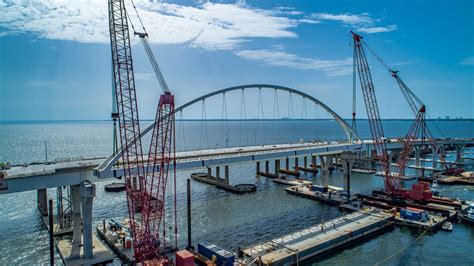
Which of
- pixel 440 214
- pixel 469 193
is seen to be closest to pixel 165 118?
pixel 440 214

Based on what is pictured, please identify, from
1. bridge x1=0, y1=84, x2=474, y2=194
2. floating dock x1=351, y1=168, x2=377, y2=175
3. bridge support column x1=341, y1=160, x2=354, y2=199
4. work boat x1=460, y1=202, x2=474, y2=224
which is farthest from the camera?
floating dock x1=351, y1=168, x2=377, y2=175

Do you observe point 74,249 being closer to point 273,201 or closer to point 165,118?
point 165,118

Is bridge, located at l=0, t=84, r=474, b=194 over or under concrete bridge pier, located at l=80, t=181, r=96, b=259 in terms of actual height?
over

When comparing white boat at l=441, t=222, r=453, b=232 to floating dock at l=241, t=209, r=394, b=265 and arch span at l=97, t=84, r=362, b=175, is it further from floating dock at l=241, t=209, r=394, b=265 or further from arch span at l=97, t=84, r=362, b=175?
arch span at l=97, t=84, r=362, b=175

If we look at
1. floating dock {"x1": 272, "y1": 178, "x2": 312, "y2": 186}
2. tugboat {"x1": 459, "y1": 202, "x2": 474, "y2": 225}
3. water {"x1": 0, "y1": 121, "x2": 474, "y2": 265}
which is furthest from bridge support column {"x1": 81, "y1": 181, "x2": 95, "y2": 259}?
tugboat {"x1": 459, "y1": 202, "x2": 474, "y2": 225}

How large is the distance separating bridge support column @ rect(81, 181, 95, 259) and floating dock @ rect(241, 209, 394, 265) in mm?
16938

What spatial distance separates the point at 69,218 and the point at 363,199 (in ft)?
168

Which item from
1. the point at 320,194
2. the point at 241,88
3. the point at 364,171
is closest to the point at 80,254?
the point at 241,88

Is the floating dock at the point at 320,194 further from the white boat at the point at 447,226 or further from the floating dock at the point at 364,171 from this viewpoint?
the floating dock at the point at 364,171

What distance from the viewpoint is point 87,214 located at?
35.6 meters

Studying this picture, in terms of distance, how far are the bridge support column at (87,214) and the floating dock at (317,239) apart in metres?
16.9

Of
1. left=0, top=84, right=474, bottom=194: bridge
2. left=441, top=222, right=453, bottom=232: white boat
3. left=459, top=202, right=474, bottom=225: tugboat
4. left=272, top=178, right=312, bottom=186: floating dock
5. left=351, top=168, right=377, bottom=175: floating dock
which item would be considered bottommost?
left=441, top=222, right=453, bottom=232: white boat

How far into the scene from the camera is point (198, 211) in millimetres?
56875

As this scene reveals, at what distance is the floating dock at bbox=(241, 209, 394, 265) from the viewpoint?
36.5m
